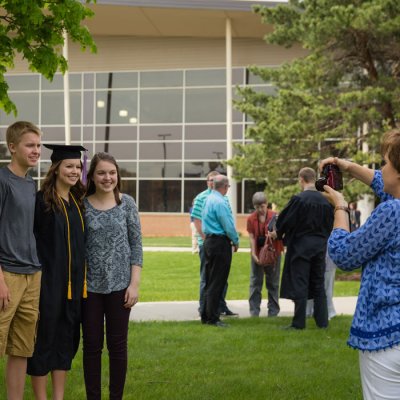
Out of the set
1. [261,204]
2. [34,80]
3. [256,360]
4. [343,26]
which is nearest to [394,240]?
[256,360]

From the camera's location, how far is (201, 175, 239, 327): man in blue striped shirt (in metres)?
8.91

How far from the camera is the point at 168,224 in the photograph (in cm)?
3738

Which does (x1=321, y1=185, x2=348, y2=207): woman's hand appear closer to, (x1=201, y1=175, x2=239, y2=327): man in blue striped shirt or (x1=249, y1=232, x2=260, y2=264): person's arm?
(x1=201, y1=175, x2=239, y2=327): man in blue striped shirt

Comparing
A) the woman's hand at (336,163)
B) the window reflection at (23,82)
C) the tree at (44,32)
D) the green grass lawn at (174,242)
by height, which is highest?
the window reflection at (23,82)

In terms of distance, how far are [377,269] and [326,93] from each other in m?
15.0

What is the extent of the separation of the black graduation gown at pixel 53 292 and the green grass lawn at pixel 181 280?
7.34m

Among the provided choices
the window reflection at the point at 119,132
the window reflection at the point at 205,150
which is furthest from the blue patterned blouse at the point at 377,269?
the window reflection at the point at 119,132

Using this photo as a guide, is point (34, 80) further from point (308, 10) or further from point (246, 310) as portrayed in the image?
point (246, 310)

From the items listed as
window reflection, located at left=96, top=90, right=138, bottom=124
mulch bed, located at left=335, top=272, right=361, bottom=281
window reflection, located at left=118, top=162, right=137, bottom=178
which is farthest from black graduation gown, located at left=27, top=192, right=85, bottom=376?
window reflection, located at left=96, top=90, right=138, bottom=124

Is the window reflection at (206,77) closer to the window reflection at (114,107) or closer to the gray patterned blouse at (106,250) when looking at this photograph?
the window reflection at (114,107)

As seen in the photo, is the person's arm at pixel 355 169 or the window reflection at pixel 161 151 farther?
the window reflection at pixel 161 151

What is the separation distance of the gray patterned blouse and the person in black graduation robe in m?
4.13

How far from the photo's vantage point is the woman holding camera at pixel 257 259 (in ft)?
32.3

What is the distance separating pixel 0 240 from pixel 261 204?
583 cm
